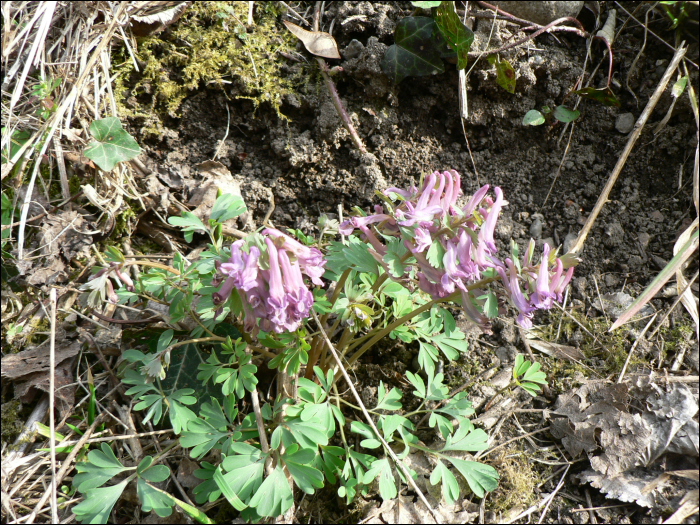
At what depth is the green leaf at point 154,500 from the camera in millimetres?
2088

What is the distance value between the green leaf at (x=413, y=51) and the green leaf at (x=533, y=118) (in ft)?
2.27

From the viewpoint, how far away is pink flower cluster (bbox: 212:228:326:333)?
1.88 metres

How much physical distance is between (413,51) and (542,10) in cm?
100

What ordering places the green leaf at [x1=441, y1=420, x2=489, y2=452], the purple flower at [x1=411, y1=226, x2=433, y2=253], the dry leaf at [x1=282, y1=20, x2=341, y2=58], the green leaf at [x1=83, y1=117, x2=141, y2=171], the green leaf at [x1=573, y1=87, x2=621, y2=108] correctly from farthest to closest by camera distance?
the dry leaf at [x1=282, y1=20, x2=341, y2=58] < the green leaf at [x1=573, y1=87, x2=621, y2=108] < the green leaf at [x1=83, y1=117, x2=141, y2=171] < the green leaf at [x1=441, y1=420, x2=489, y2=452] < the purple flower at [x1=411, y1=226, x2=433, y2=253]

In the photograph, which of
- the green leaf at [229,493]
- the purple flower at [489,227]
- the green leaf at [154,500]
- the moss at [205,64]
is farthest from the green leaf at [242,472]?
the moss at [205,64]

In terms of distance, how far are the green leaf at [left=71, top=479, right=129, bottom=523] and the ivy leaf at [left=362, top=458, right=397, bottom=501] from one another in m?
1.15

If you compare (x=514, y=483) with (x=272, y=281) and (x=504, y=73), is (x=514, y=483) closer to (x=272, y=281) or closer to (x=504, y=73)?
(x=272, y=281)

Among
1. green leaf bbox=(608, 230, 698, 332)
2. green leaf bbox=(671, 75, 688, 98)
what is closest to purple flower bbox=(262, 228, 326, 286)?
green leaf bbox=(608, 230, 698, 332)

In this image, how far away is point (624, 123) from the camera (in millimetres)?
3334

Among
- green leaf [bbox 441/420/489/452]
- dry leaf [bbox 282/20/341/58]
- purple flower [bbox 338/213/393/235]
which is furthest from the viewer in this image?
dry leaf [bbox 282/20/341/58]

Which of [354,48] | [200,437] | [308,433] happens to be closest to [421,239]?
[308,433]

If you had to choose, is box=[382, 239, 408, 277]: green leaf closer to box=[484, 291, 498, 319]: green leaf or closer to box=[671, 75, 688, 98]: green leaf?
box=[484, 291, 498, 319]: green leaf

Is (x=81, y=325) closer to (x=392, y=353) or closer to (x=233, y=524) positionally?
(x=233, y=524)

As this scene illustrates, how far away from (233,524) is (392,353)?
4.26 feet
